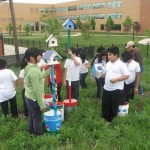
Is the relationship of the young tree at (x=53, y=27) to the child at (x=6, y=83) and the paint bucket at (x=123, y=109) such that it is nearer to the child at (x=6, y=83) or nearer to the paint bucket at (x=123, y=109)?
the child at (x=6, y=83)

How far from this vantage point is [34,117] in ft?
15.9

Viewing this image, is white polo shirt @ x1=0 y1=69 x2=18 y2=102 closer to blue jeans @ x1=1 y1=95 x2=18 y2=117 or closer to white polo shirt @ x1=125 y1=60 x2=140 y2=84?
blue jeans @ x1=1 y1=95 x2=18 y2=117

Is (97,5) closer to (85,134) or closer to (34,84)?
(85,134)

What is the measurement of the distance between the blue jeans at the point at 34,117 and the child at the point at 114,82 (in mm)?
1540

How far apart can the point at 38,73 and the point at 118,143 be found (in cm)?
184

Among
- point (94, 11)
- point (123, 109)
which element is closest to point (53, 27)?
point (123, 109)

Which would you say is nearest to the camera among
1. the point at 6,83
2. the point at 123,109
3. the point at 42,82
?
the point at 42,82

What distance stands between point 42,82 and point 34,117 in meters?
0.66

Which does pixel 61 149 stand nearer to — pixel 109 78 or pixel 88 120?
pixel 88 120

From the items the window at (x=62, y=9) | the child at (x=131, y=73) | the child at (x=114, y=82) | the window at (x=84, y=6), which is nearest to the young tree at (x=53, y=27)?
the child at (x=131, y=73)

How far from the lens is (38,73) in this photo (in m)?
4.51

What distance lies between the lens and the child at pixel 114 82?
536 centimetres

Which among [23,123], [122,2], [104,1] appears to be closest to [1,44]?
[23,123]

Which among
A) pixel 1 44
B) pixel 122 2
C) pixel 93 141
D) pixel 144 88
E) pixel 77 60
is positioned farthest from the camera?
pixel 122 2
